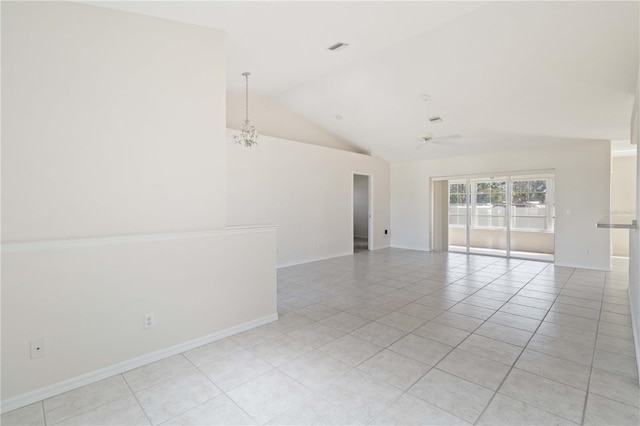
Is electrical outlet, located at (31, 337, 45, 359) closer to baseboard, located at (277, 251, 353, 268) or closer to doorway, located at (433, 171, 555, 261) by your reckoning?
baseboard, located at (277, 251, 353, 268)

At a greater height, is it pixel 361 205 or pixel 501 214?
pixel 361 205

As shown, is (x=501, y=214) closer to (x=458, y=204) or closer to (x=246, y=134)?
(x=458, y=204)

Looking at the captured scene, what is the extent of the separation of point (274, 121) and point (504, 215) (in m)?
5.83

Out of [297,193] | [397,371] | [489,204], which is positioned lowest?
[397,371]

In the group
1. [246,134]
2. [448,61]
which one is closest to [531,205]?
[448,61]

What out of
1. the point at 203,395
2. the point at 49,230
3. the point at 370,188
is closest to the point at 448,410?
the point at 203,395

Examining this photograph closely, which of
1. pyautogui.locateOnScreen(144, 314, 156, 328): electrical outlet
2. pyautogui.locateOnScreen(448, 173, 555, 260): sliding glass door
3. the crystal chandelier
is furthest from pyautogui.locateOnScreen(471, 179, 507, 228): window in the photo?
pyautogui.locateOnScreen(144, 314, 156, 328): electrical outlet

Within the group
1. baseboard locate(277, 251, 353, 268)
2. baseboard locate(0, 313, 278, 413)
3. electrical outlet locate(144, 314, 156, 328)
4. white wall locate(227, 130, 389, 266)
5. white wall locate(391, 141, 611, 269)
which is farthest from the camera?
baseboard locate(277, 251, 353, 268)

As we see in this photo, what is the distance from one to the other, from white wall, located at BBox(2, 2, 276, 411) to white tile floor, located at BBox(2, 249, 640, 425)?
28 cm

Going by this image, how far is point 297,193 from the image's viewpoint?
6.65 metres

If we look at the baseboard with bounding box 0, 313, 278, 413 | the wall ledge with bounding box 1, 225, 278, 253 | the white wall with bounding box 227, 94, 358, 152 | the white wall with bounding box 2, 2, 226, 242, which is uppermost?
the white wall with bounding box 227, 94, 358, 152

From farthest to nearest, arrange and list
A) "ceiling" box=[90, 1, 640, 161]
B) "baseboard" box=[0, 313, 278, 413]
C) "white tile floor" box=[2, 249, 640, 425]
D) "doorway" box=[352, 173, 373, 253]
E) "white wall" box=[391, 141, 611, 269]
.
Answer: "doorway" box=[352, 173, 373, 253]
"white wall" box=[391, 141, 611, 269]
"ceiling" box=[90, 1, 640, 161]
"baseboard" box=[0, 313, 278, 413]
"white tile floor" box=[2, 249, 640, 425]

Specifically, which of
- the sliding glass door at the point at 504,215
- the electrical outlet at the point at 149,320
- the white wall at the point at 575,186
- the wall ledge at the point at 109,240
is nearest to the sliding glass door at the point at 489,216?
the sliding glass door at the point at 504,215

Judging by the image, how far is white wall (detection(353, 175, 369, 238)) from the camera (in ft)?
32.8
